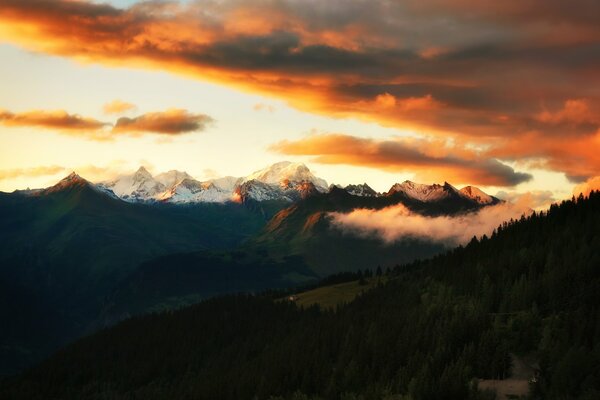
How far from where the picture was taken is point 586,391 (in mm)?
199625
